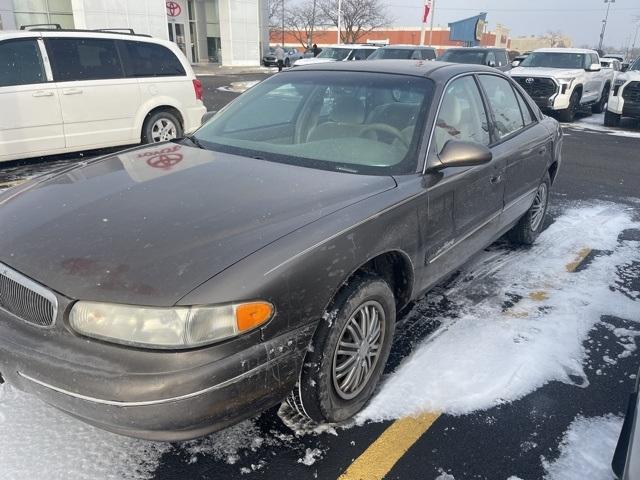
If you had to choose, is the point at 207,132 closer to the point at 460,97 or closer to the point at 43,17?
the point at 460,97

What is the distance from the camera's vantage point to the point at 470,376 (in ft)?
9.64

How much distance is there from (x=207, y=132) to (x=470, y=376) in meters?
2.31

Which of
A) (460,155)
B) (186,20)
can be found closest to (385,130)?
(460,155)

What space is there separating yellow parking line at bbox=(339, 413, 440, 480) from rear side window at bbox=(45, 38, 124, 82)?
21.3ft

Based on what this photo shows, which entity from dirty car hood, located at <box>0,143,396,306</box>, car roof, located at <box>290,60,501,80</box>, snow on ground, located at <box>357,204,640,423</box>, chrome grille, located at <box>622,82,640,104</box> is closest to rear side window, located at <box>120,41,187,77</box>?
car roof, located at <box>290,60,501,80</box>

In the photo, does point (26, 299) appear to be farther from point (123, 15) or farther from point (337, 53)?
point (123, 15)

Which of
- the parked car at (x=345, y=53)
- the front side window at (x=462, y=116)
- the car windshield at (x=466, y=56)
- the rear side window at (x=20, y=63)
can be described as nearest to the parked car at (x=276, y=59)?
the parked car at (x=345, y=53)

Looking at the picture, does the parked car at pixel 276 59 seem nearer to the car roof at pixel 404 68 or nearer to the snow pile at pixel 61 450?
the car roof at pixel 404 68

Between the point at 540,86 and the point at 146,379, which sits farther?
the point at 540,86

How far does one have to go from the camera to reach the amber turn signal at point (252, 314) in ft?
6.29

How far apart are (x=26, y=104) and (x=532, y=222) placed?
6.11m

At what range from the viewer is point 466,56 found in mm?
15727

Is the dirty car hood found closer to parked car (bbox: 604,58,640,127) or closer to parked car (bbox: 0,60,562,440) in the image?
parked car (bbox: 0,60,562,440)

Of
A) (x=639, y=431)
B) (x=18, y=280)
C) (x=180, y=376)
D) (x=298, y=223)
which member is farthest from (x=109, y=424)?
(x=639, y=431)
